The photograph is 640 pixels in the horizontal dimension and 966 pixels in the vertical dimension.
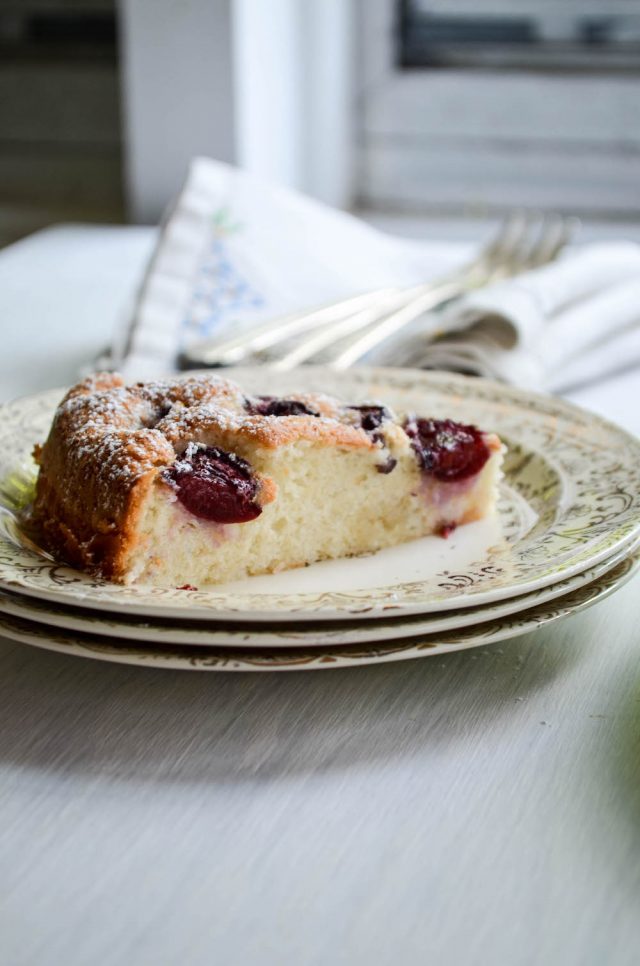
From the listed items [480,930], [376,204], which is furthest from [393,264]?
[480,930]

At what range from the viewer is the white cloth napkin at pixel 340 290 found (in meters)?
1.52

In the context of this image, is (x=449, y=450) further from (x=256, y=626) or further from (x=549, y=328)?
(x=549, y=328)

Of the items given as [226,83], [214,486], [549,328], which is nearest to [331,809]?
[214,486]

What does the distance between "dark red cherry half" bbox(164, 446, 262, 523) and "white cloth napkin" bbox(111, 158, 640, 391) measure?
2.12 ft

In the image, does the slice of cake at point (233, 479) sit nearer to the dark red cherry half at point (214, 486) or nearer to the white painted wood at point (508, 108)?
the dark red cherry half at point (214, 486)

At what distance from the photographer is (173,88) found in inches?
107

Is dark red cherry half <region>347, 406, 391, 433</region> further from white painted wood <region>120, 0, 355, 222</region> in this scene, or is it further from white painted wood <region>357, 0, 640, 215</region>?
white painted wood <region>357, 0, 640, 215</region>

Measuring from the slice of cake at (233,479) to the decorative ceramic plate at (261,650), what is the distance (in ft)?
0.34

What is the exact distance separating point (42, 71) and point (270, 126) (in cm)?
95

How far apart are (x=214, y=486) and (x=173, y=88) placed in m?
2.08

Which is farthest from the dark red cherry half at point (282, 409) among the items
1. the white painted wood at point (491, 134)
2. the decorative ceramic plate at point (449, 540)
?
the white painted wood at point (491, 134)

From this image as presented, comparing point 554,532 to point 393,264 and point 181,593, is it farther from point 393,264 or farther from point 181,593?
point 393,264

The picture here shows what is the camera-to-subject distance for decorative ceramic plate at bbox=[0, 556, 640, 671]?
0.71m

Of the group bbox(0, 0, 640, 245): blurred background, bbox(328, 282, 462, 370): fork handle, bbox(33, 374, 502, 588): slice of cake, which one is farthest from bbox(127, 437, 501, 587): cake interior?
bbox(0, 0, 640, 245): blurred background
